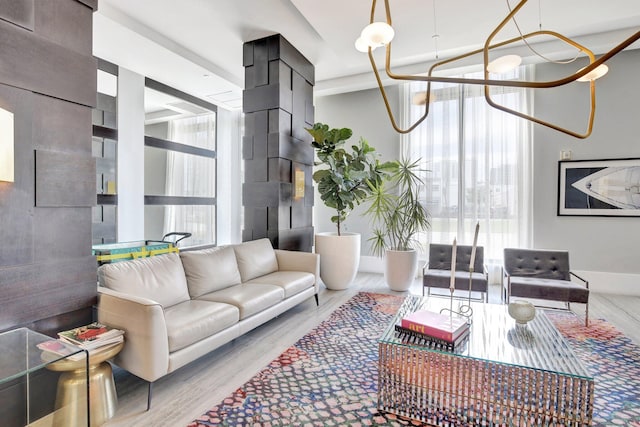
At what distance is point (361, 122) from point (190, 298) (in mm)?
4437

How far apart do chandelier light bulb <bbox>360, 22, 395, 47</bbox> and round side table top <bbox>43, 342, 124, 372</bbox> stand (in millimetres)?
2215

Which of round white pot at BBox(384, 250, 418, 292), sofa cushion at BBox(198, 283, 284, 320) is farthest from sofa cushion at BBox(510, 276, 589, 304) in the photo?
sofa cushion at BBox(198, 283, 284, 320)

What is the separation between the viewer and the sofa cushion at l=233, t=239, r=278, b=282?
351 centimetres

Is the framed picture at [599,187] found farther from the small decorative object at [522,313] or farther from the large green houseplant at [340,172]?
the small decorative object at [522,313]

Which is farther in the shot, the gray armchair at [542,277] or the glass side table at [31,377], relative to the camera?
the gray armchair at [542,277]

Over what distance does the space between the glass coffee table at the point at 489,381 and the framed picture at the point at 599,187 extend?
137 inches

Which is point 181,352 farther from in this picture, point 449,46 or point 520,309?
point 449,46

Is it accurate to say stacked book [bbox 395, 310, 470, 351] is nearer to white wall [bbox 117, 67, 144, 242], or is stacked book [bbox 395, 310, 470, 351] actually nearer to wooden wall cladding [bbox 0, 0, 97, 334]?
wooden wall cladding [bbox 0, 0, 97, 334]

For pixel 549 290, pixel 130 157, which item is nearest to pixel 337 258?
pixel 549 290

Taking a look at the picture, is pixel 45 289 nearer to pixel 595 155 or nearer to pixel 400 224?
pixel 400 224

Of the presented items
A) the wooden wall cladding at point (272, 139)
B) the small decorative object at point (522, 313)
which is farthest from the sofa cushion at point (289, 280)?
the small decorative object at point (522, 313)

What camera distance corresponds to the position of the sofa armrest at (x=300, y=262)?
12.8 feet

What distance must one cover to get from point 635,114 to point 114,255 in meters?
6.93

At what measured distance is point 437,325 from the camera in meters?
1.97
